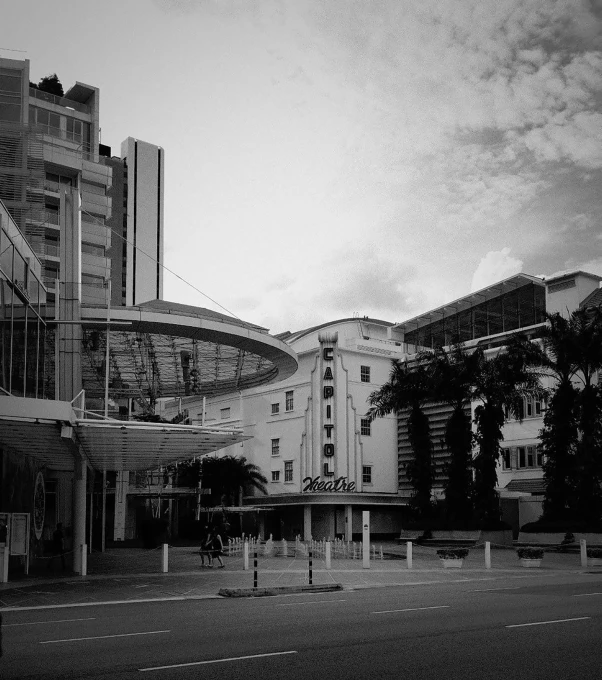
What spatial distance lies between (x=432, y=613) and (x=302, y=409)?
178 feet

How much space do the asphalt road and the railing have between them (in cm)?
6951

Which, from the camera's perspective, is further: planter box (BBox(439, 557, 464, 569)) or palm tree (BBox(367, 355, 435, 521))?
palm tree (BBox(367, 355, 435, 521))

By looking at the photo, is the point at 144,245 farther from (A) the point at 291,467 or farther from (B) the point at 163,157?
(A) the point at 291,467

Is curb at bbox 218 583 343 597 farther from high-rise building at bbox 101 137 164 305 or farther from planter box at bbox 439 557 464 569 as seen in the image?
high-rise building at bbox 101 137 164 305

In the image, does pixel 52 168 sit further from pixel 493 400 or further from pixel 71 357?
pixel 71 357

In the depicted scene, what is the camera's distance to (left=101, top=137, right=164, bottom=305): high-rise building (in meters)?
131

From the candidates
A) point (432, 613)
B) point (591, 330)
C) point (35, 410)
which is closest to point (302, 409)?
point (591, 330)

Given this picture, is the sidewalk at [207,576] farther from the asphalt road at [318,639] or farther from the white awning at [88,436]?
the white awning at [88,436]

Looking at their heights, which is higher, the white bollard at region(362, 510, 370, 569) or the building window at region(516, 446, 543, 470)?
the building window at region(516, 446, 543, 470)

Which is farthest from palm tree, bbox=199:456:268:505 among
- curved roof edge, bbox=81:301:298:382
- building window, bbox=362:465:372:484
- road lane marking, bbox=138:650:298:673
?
road lane marking, bbox=138:650:298:673

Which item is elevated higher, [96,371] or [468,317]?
[468,317]

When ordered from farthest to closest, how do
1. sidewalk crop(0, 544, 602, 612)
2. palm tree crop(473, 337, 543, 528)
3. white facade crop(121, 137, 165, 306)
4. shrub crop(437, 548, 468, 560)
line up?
white facade crop(121, 137, 165, 306), palm tree crop(473, 337, 543, 528), shrub crop(437, 548, 468, 560), sidewalk crop(0, 544, 602, 612)

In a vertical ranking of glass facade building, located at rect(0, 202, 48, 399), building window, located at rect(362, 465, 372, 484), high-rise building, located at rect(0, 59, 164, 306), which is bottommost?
building window, located at rect(362, 465, 372, 484)

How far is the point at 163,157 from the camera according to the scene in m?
136
